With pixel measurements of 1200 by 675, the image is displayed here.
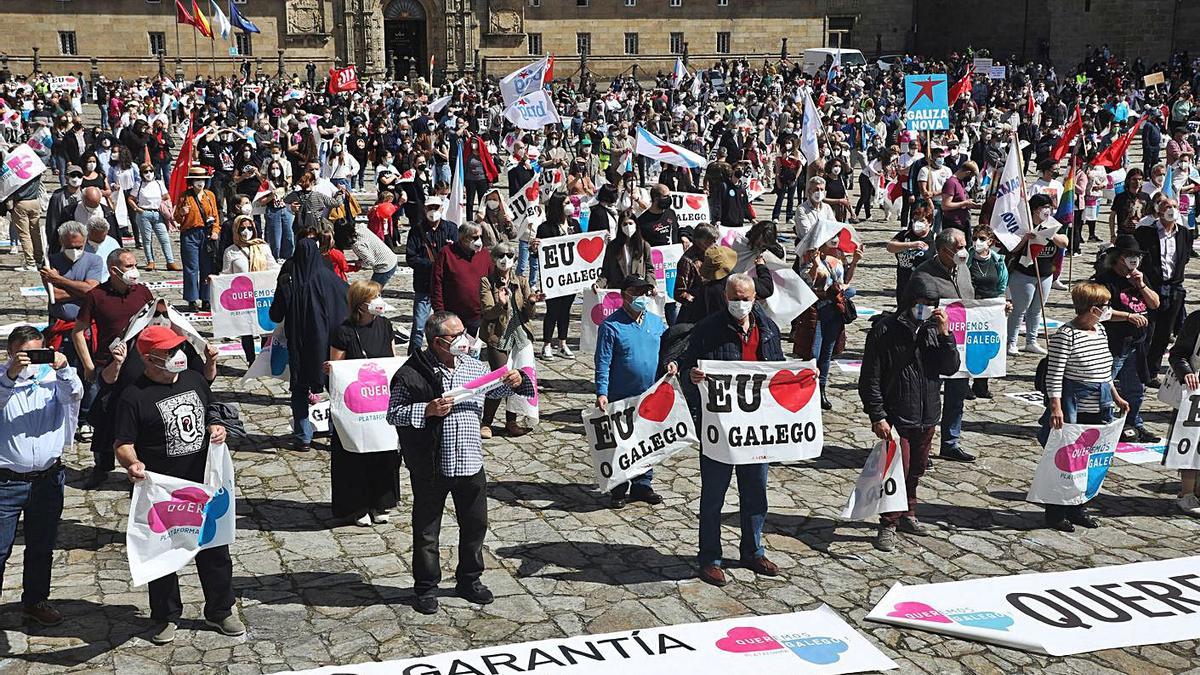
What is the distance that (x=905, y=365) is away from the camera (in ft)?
27.4

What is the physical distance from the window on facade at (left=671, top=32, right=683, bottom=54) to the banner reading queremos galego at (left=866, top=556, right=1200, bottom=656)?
213 ft

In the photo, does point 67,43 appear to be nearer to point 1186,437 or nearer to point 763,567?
point 763,567

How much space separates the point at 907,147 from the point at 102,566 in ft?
68.3

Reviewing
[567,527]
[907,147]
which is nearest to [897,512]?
[567,527]

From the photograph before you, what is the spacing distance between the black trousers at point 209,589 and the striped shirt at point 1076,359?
5.55 m

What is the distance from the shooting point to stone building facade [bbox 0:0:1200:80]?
63.7m

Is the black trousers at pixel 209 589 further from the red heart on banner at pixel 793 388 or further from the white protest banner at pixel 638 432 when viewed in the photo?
the red heart on banner at pixel 793 388

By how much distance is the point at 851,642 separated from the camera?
7.18 meters

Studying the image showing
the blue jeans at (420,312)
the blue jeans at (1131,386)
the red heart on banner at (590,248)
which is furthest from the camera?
the red heart on banner at (590,248)

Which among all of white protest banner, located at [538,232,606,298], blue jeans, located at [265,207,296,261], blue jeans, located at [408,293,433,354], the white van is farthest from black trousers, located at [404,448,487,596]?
the white van

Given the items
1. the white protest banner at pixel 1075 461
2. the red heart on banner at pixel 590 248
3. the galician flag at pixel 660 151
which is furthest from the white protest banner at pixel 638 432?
the galician flag at pixel 660 151

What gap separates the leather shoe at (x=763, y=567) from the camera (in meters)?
8.03

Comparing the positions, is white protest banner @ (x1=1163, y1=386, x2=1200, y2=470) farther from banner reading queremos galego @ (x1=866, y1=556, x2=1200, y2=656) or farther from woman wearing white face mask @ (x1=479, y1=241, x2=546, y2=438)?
woman wearing white face mask @ (x1=479, y1=241, x2=546, y2=438)

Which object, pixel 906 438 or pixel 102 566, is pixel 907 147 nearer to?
pixel 906 438
